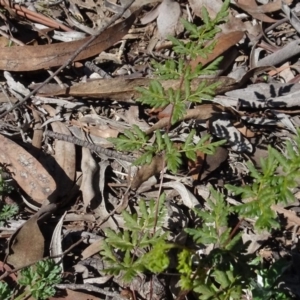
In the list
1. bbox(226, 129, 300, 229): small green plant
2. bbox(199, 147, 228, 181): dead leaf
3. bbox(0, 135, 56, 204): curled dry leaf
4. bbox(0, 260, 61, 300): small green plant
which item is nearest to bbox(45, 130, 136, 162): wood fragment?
bbox(0, 135, 56, 204): curled dry leaf

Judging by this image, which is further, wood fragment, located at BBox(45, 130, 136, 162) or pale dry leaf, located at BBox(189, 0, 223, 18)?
pale dry leaf, located at BBox(189, 0, 223, 18)

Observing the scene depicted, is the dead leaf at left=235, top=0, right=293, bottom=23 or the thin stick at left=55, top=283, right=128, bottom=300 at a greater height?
the dead leaf at left=235, top=0, right=293, bottom=23

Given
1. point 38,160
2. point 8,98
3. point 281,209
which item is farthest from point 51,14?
point 281,209

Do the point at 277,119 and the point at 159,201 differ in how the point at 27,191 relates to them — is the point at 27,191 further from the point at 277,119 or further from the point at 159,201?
the point at 277,119

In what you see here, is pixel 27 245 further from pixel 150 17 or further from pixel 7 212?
pixel 150 17

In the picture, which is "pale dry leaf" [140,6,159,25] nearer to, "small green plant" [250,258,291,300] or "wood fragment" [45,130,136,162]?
"wood fragment" [45,130,136,162]

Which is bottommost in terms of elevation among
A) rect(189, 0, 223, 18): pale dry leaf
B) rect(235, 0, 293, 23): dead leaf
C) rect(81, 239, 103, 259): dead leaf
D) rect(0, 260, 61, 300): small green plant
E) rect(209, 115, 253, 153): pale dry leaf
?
rect(81, 239, 103, 259): dead leaf

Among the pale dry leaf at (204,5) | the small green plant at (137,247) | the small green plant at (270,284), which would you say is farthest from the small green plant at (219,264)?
the pale dry leaf at (204,5)
